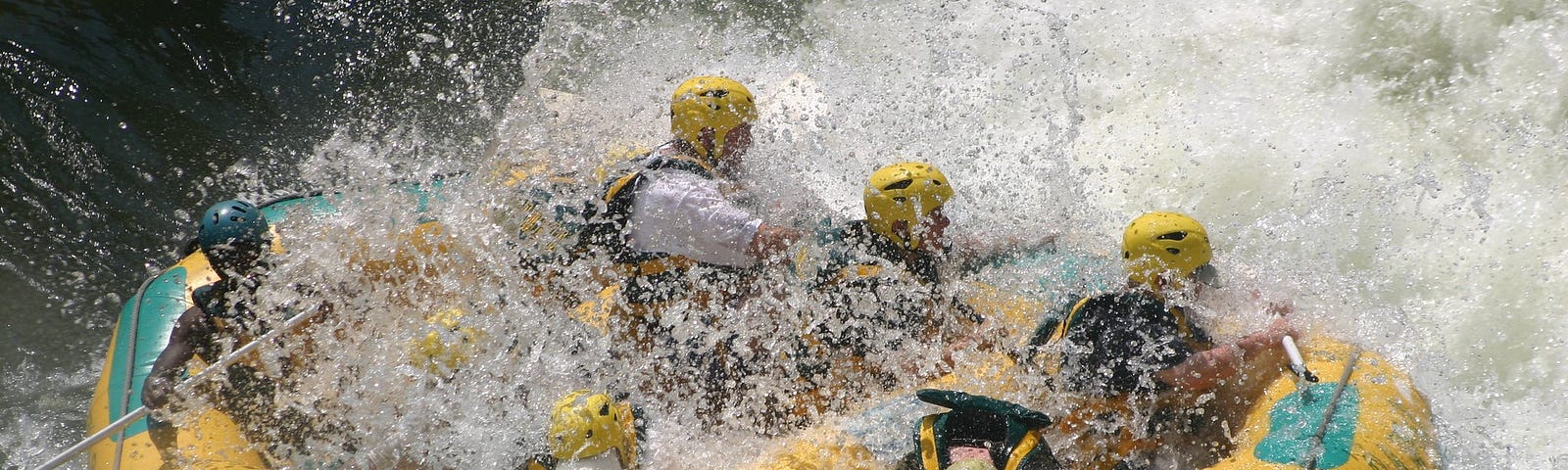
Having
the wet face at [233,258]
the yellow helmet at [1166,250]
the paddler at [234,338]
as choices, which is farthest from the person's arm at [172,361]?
the yellow helmet at [1166,250]

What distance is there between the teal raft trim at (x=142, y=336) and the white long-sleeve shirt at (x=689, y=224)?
216 cm

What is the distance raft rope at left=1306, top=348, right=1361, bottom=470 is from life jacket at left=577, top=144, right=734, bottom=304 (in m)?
2.30

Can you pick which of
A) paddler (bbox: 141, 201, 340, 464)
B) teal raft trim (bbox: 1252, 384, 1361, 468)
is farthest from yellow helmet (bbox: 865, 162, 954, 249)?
paddler (bbox: 141, 201, 340, 464)

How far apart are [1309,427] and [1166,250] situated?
0.77 metres

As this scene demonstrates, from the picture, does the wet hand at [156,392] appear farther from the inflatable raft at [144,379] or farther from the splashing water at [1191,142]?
the splashing water at [1191,142]

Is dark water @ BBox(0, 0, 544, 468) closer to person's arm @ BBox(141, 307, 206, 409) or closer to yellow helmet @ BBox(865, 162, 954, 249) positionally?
person's arm @ BBox(141, 307, 206, 409)

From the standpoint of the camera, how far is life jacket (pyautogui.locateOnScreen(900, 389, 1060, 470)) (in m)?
3.45

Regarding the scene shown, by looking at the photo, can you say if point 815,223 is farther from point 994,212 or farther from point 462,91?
point 462,91

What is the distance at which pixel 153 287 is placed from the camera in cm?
512

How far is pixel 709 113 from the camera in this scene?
4.94 m

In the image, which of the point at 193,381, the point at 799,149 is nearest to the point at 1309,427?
the point at 799,149

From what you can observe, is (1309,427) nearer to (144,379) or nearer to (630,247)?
(630,247)

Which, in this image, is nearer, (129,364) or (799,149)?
(129,364)

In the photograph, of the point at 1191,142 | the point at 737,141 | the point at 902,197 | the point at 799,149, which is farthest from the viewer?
the point at 1191,142
